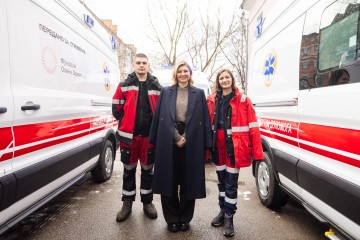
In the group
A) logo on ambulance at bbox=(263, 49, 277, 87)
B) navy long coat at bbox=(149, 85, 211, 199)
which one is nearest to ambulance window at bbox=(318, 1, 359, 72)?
logo on ambulance at bbox=(263, 49, 277, 87)

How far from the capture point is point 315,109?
94.2 inches

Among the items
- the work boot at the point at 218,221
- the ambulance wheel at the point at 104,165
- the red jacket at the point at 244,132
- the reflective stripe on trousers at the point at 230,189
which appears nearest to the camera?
the red jacket at the point at 244,132

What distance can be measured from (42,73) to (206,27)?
1895cm

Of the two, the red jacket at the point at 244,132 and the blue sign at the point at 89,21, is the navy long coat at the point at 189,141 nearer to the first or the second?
the red jacket at the point at 244,132

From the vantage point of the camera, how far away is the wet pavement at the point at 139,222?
3090 mm

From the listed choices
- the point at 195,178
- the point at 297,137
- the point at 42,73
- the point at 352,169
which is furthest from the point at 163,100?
the point at 352,169

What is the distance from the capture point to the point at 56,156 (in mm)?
2973

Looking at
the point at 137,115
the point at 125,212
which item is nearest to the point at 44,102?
the point at 137,115

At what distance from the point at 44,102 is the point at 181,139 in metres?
1.34

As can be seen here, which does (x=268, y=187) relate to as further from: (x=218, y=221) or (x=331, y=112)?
(x=331, y=112)

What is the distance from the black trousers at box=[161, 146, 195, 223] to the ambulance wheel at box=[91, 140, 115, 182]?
1.89m

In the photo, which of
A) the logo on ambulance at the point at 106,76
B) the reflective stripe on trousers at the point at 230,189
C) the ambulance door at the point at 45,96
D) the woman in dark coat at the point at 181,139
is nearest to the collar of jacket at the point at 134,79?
the woman in dark coat at the point at 181,139

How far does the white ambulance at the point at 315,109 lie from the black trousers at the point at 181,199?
41.2 inches

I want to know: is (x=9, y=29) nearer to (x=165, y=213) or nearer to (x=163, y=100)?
(x=163, y=100)
